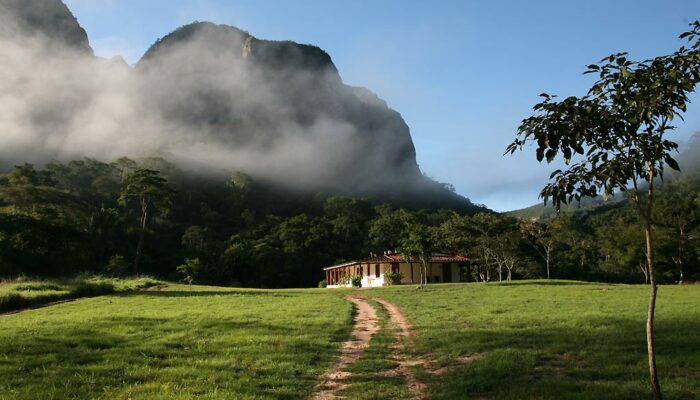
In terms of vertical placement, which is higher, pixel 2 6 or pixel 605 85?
pixel 2 6

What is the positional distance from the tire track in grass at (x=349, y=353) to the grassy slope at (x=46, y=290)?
1937 cm

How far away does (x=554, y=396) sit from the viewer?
791 centimetres

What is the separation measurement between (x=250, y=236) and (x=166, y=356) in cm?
8630

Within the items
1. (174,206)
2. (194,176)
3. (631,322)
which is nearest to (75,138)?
(194,176)

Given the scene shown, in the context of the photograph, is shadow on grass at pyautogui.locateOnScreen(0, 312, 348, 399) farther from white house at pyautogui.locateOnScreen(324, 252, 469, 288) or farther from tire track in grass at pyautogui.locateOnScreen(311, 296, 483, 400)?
white house at pyautogui.locateOnScreen(324, 252, 469, 288)

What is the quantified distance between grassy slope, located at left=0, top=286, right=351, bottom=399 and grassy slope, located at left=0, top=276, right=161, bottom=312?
9506 mm

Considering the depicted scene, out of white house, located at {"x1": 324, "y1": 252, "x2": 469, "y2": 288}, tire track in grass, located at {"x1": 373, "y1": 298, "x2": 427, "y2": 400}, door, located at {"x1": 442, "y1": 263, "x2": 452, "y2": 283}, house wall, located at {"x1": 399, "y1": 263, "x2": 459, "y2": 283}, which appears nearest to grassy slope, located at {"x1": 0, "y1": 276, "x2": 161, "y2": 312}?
tire track in grass, located at {"x1": 373, "y1": 298, "x2": 427, "y2": 400}

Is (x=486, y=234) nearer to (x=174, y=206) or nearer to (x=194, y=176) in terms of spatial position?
(x=174, y=206)

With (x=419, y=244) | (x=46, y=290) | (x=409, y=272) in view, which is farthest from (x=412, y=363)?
(x=409, y=272)

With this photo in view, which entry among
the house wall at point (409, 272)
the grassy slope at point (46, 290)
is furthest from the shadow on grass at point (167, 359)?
the house wall at point (409, 272)

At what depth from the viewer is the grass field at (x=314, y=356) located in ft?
28.0

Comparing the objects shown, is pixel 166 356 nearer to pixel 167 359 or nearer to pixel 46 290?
pixel 167 359

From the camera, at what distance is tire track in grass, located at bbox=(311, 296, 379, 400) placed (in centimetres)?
894

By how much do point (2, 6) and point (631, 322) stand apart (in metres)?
223
